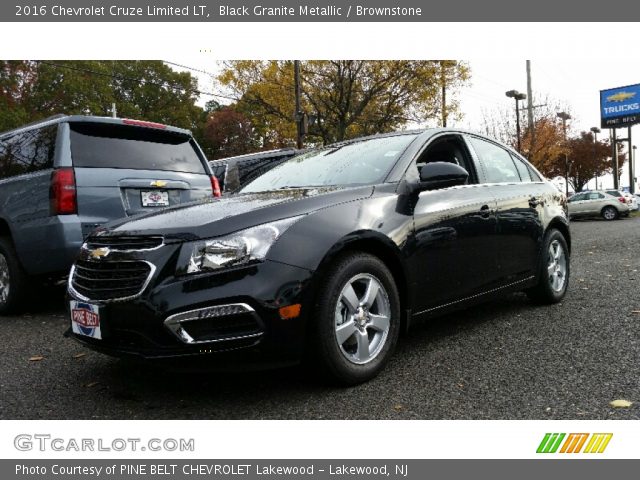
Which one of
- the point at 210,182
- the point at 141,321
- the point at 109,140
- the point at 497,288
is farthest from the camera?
the point at 210,182

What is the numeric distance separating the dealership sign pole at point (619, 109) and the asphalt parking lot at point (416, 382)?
46444 millimetres

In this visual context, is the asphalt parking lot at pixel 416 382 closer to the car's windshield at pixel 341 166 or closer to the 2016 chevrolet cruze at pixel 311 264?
the 2016 chevrolet cruze at pixel 311 264

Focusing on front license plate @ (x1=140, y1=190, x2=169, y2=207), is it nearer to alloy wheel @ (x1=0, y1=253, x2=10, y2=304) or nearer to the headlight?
alloy wheel @ (x1=0, y1=253, x2=10, y2=304)

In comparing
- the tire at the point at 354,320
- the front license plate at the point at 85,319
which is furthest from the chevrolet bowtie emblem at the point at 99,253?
the tire at the point at 354,320

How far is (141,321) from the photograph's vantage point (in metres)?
2.55

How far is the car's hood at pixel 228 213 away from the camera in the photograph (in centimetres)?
263

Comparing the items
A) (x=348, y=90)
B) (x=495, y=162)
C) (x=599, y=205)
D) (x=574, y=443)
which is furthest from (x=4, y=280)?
(x=599, y=205)

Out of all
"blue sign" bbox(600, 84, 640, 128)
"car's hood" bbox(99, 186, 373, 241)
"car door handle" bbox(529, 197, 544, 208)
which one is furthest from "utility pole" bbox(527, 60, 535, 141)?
"car's hood" bbox(99, 186, 373, 241)

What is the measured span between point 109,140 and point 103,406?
2.90m

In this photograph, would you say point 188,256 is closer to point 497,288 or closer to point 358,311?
point 358,311

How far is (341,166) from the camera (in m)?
3.72

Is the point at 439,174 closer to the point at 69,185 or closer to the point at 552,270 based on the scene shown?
the point at 552,270

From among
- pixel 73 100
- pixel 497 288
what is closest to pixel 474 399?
pixel 497 288

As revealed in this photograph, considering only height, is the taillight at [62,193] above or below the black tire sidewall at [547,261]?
above
